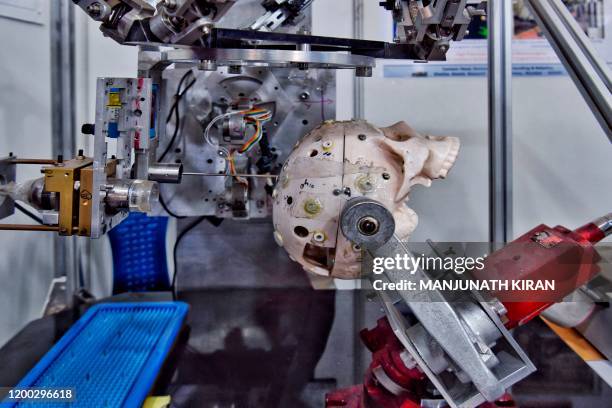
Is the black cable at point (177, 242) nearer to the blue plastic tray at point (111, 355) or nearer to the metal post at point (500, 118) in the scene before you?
the blue plastic tray at point (111, 355)

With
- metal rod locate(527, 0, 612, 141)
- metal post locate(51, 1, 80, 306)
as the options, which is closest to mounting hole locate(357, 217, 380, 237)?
metal rod locate(527, 0, 612, 141)

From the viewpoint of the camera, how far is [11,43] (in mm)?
1349

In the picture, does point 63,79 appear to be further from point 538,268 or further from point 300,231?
point 538,268


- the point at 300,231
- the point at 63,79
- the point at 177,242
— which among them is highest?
the point at 63,79

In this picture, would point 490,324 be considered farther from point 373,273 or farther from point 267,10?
point 267,10

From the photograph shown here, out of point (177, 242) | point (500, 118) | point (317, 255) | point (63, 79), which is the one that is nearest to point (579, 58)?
point (500, 118)

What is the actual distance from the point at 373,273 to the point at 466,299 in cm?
18

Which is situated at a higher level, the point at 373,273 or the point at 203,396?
the point at 373,273

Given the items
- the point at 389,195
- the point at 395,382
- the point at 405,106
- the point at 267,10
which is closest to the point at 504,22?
the point at 405,106

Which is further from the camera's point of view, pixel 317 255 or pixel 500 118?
pixel 500 118

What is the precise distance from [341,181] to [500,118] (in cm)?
87

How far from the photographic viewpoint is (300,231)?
0.94 metres

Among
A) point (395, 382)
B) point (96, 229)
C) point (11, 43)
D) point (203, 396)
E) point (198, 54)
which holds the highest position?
point (11, 43)

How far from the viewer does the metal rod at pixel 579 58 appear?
3.26 feet
